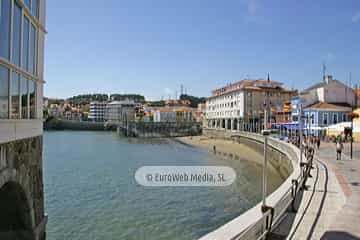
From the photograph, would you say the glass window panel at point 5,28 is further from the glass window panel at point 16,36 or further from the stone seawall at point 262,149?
the stone seawall at point 262,149

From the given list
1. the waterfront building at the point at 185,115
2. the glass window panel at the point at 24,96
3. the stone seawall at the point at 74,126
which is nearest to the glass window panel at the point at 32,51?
the glass window panel at the point at 24,96

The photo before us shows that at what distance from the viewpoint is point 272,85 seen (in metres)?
79.6

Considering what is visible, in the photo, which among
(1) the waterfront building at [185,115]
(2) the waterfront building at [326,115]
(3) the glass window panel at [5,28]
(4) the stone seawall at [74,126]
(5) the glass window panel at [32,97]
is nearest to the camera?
(3) the glass window panel at [5,28]

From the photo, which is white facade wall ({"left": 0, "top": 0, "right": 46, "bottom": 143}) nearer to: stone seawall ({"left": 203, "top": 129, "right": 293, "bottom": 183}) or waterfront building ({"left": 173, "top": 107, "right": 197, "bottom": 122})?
stone seawall ({"left": 203, "top": 129, "right": 293, "bottom": 183})

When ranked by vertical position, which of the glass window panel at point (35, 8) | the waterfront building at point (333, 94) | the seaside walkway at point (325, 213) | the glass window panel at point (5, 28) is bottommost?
the seaside walkway at point (325, 213)

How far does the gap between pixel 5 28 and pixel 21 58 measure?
111cm

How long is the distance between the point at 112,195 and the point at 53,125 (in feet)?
425

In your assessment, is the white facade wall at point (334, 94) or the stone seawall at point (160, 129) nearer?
the white facade wall at point (334, 94)

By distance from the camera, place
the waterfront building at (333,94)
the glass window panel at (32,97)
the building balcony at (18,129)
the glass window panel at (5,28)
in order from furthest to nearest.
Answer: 1. the waterfront building at (333,94)
2. the glass window panel at (32,97)
3. the building balcony at (18,129)
4. the glass window panel at (5,28)

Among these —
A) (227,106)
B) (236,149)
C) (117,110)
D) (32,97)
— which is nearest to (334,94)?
(236,149)

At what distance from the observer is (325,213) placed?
8094 mm

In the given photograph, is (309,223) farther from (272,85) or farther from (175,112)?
(175,112)

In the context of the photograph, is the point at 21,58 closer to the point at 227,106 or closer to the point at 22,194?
the point at 22,194

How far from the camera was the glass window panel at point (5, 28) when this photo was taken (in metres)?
5.18
